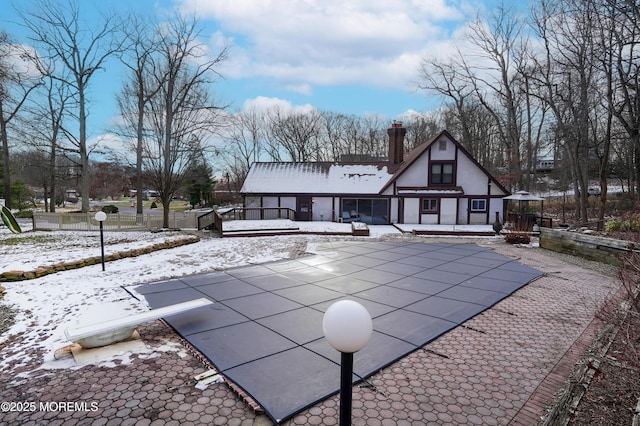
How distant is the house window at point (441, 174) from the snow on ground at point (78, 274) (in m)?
7.30

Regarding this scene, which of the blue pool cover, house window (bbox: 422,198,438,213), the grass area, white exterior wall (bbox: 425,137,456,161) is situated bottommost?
the blue pool cover

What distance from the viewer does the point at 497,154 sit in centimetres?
3588

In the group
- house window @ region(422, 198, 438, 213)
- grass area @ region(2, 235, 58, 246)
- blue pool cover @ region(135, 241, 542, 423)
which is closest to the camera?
blue pool cover @ region(135, 241, 542, 423)

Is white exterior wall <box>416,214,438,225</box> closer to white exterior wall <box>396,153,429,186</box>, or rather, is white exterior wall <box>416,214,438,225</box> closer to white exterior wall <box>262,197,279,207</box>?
white exterior wall <box>396,153,429,186</box>

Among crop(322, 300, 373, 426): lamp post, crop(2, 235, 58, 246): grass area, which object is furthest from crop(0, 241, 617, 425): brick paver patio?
crop(2, 235, 58, 246): grass area

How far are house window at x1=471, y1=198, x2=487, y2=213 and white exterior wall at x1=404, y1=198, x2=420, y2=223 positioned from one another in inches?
133

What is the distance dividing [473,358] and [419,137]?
124ft

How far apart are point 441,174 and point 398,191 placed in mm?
2895

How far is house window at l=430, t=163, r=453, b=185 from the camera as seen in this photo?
20625 millimetres

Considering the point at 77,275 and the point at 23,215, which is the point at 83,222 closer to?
the point at 77,275

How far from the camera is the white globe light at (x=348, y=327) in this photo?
6.28 feet

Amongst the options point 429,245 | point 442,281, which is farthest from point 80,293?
point 429,245

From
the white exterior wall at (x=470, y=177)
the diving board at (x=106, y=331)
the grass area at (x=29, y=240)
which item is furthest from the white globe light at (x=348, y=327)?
the white exterior wall at (x=470, y=177)

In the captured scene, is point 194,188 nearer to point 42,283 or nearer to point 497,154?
point 42,283
